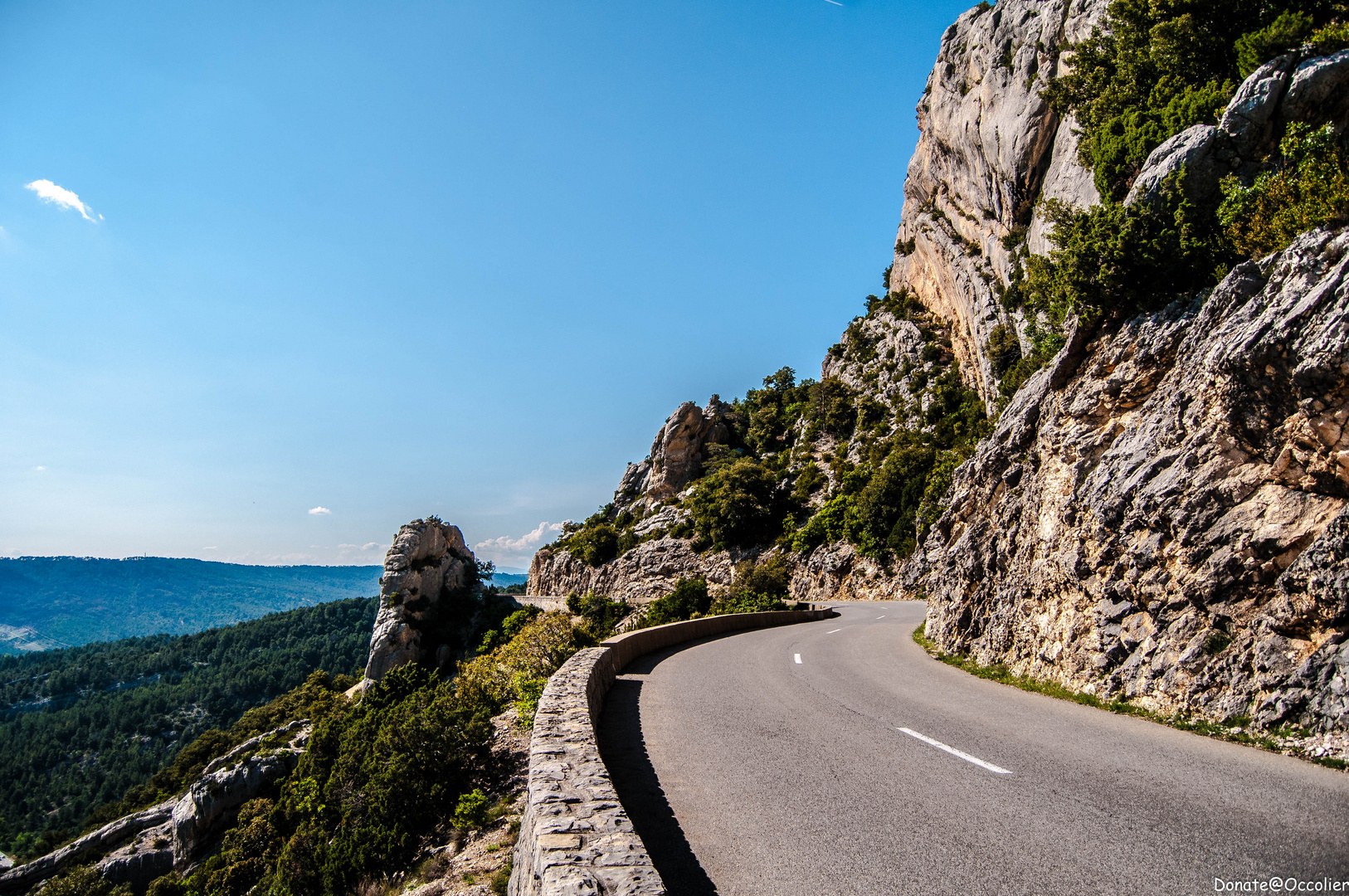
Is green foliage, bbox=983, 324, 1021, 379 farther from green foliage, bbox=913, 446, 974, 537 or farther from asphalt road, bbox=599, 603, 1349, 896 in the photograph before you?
asphalt road, bbox=599, 603, 1349, 896

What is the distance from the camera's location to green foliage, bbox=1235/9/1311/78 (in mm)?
14109

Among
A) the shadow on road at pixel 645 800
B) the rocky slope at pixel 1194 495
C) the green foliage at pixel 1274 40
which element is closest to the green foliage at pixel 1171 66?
the green foliage at pixel 1274 40

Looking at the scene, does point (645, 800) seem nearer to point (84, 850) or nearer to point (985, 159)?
point (985, 159)

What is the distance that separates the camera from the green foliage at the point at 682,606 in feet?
Answer: 90.0

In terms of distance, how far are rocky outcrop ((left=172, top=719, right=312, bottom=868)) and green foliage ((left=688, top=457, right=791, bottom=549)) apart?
33146mm

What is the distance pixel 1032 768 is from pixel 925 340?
55.1 metres

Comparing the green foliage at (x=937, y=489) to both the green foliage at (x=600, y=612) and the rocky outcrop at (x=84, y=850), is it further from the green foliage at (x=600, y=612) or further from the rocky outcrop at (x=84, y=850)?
the rocky outcrop at (x=84, y=850)

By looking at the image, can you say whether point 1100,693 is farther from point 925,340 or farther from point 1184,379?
point 925,340

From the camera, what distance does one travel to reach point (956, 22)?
48.0 metres

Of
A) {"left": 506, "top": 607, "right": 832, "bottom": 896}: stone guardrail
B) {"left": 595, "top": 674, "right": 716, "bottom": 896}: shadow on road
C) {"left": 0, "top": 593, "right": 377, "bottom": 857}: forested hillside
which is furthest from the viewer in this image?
{"left": 0, "top": 593, "right": 377, "bottom": 857}: forested hillside

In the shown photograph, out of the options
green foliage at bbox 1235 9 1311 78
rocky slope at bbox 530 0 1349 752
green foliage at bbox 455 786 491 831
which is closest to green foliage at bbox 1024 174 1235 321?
rocky slope at bbox 530 0 1349 752

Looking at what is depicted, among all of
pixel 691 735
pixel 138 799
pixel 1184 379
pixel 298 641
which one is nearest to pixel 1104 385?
pixel 1184 379

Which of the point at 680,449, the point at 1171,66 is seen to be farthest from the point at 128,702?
the point at 1171,66

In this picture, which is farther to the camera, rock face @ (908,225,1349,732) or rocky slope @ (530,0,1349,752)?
rocky slope @ (530,0,1349,752)
